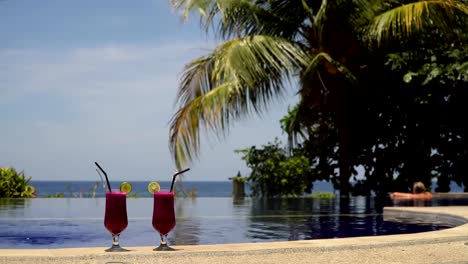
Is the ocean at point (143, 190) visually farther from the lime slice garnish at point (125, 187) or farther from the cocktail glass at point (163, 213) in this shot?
the cocktail glass at point (163, 213)

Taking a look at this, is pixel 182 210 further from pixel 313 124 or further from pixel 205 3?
pixel 313 124

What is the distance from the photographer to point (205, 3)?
14.5m

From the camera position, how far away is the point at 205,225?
9188 millimetres

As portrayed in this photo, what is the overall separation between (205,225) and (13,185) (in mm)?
8556

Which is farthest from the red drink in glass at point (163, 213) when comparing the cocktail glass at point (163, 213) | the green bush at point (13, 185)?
the green bush at point (13, 185)

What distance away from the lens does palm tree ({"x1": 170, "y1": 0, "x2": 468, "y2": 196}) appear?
44.1 ft

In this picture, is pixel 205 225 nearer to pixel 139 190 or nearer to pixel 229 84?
pixel 229 84

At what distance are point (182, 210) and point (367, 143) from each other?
277 inches

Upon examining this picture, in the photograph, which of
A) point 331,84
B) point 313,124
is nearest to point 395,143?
point 313,124

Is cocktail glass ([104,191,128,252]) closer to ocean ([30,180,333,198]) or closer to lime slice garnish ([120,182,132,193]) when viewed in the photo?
lime slice garnish ([120,182,132,193])

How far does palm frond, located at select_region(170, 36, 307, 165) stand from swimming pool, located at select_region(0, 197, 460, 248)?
1408 mm

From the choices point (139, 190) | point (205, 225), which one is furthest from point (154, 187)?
point (139, 190)

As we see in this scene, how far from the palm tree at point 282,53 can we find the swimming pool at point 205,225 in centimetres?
178

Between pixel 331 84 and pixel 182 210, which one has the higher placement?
pixel 331 84
